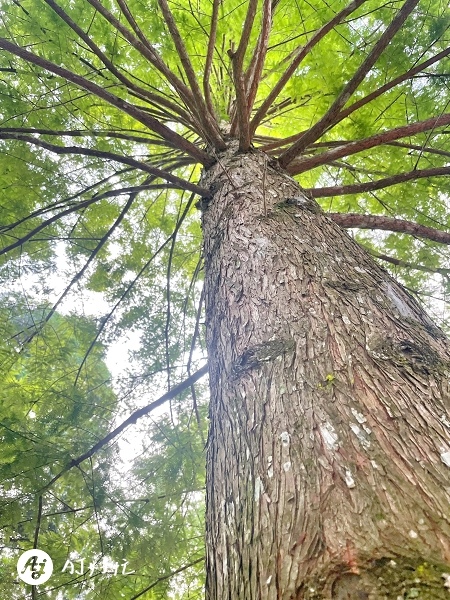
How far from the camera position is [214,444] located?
1188mm

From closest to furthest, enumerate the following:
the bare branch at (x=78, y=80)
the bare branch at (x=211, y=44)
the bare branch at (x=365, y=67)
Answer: the bare branch at (x=365, y=67) → the bare branch at (x=78, y=80) → the bare branch at (x=211, y=44)

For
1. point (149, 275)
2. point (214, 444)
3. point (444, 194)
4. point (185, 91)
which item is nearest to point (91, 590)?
point (214, 444)

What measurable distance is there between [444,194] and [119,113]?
2.46m

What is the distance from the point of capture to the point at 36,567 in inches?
103

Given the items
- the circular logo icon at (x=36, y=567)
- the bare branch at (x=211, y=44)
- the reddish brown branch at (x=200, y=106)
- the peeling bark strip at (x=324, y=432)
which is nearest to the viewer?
the peeling bark strip at (x=324, y=432)

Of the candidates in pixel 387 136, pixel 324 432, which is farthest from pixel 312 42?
pixel 324 432

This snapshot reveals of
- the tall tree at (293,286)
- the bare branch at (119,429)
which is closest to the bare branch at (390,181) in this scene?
the tall tree at (293,286)

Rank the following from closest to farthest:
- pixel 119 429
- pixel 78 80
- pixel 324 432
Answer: pixel 324 432 < pixel 78 80 < pixel 119 429

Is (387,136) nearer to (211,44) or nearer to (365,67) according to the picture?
(365,67)

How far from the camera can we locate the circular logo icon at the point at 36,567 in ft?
8.50

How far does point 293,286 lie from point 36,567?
249 centimetres

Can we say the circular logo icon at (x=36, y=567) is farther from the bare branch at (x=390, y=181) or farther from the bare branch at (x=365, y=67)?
the bare branch at (x=365, y=67)

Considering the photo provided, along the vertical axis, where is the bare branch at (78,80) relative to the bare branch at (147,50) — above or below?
below

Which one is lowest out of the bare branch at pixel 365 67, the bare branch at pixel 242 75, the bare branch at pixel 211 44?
the bare branch at pixel 365 67
